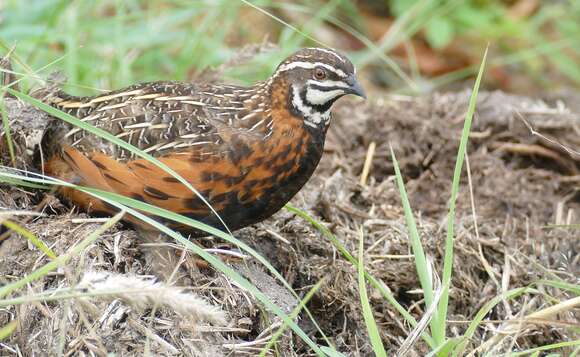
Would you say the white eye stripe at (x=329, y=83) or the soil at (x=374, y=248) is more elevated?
the white eye stripe at (x=329, y=83)

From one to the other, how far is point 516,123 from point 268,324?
2.98 m

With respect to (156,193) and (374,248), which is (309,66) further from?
(374,248)

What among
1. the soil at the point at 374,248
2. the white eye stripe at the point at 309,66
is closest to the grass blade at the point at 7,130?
the soil at the point at 374,248

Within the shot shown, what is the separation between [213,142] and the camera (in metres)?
4.31

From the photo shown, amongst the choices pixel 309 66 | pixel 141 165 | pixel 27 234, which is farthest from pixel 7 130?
pixel 309 66

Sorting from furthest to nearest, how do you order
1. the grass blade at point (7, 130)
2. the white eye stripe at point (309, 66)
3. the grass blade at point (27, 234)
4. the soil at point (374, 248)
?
the white eye stripe at point (309, 66) → the grass blade at point (7, 130) → the soil at point (374, 248) → the grass blade at point (27, 234)

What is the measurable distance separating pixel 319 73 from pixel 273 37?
479 cm

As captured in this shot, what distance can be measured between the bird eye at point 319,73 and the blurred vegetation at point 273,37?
0.20 meters

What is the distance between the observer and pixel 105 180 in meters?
4.36

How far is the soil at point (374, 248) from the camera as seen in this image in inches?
149

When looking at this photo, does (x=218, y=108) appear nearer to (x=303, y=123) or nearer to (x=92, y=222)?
(x=303, y=123)

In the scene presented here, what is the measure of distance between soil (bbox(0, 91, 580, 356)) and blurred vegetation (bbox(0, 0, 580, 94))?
0.59 metres

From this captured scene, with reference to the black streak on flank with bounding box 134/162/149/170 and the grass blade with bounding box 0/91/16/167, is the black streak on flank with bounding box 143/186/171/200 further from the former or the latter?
the grass blade with bounding box 0/91/16/167

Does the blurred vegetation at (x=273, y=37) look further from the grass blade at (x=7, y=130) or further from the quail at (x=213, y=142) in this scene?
the grass blade at (x=7, y=130)
